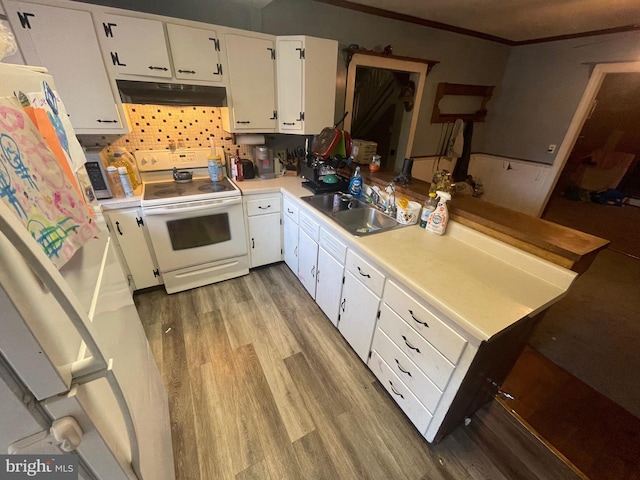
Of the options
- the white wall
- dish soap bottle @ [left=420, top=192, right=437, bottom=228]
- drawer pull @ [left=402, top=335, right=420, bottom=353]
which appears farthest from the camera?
the white wall

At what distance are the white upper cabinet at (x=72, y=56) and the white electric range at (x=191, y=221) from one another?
43 centimetres

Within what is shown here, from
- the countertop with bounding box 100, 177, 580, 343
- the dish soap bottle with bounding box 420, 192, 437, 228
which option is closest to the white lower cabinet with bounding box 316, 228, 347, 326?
the countertop with bounding box 100, 177, 580, 343

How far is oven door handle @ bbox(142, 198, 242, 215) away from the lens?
6.23 feet

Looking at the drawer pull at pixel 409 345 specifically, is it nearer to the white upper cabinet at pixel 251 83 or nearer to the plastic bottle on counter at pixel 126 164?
the white upper cabinet at pixel 251 83

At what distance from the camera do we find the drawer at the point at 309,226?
1.91 metres

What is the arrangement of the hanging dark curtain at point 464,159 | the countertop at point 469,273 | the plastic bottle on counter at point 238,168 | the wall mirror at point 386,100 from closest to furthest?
the countertop at point 469,273, the plastic bottle on counter at point 238,168, the wall mirror at point 386,100, the hanging dark curtain at point 464,159

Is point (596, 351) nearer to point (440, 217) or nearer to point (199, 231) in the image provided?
point (440, 217)

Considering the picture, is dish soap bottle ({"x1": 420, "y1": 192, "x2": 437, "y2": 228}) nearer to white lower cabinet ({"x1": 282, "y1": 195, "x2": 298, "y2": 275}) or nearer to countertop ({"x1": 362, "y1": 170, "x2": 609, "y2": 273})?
countertop ({"x1": 362, "y1": 170, "x2": 609, "y2": 273})

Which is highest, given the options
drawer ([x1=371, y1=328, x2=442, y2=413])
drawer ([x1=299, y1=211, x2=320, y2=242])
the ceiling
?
the ceiling

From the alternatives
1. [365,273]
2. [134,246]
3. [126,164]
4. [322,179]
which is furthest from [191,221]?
[365,273]

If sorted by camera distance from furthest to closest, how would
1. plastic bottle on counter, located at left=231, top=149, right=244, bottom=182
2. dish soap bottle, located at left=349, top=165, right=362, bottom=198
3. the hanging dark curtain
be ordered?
the hanging dark curtain < plastic bottle on counter, located at left=231, top=149, right=244, bottom=182 < dish soap bottle, located at left=349, top=165, right=362, bottom=198

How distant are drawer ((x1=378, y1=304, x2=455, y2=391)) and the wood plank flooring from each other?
1.53 feet

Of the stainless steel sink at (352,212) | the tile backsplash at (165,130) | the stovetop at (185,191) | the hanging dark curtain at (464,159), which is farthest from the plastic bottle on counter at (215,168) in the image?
the hanging dark curtain at (464,159)

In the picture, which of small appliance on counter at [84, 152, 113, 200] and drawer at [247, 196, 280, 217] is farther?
drawer at [247, 196, 280, 217]
